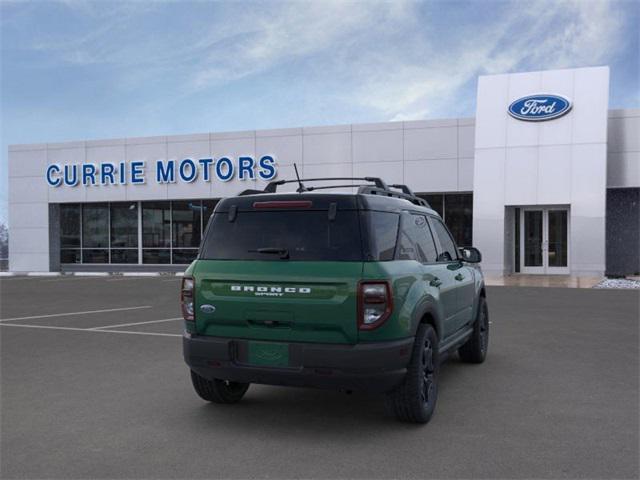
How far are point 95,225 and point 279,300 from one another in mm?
27391

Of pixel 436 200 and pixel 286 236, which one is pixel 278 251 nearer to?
pixel 286 236

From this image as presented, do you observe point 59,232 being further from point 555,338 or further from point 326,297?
point 326,297

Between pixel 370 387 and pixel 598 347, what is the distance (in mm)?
5234

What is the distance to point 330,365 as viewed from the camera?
4.60m

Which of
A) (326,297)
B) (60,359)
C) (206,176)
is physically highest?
(206,176)

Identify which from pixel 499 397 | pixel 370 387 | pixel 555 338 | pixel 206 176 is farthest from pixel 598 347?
pixel 206 176

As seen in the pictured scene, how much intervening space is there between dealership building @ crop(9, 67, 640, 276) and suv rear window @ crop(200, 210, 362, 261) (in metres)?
18.5

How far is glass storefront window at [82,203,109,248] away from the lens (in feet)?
97.8

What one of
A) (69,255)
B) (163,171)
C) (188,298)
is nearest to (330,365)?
(188,298)

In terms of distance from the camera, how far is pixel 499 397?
5.95 meters

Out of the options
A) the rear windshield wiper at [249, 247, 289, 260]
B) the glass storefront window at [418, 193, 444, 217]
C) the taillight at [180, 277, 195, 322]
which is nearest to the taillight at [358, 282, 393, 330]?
the rear windshield wiper at [249, 247, 289, 260]

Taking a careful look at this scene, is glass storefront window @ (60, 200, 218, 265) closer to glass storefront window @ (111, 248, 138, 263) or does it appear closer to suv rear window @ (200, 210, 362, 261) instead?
glass storefront window @ (111, 248, 138, 263)

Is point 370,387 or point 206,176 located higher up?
point 206,176

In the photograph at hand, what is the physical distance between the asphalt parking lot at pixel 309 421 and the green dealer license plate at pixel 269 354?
575 mm
